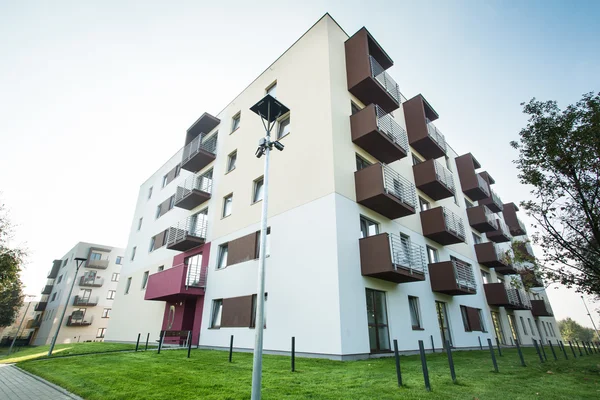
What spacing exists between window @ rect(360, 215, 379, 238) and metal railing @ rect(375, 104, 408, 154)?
13.8ft

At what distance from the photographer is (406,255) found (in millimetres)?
14148

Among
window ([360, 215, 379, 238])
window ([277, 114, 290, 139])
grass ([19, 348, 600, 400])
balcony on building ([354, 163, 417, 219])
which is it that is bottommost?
grass ([19, 348, 600, 400])

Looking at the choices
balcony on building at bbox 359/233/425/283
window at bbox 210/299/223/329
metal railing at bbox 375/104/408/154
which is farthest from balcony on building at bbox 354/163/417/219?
window at bbox 210/299/223/329

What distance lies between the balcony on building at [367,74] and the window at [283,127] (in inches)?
143

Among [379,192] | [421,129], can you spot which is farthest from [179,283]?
[421,129]

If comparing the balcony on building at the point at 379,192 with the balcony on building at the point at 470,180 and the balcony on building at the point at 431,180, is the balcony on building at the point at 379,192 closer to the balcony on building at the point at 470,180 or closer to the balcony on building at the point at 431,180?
the balcony on building at the point at 431,180

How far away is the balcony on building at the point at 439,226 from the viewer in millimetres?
17031

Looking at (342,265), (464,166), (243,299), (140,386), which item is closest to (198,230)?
(243,299)

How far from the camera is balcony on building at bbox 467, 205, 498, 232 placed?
23703 millimetres

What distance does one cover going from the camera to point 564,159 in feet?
37.0

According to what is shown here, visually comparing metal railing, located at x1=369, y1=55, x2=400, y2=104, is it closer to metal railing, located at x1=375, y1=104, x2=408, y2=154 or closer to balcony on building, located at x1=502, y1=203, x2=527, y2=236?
metal railing, located at x1=375, y1=104, x2=408, y2=154

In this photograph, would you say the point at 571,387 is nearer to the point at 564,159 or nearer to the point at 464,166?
the point at 564,159

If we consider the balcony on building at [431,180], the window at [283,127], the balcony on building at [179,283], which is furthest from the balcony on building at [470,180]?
the balcony on building at [179,283]

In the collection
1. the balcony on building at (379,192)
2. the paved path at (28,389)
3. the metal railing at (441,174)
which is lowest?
the paved path at (28,389)
